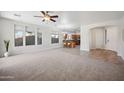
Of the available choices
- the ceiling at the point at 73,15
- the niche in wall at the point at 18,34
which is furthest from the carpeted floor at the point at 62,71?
the niche in wall at the point at 18,34

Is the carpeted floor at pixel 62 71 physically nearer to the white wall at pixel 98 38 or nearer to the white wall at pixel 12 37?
the white wall at pixel 12 37

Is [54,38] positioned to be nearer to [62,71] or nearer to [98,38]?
[98,38]

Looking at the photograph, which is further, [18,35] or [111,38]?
[111,38]

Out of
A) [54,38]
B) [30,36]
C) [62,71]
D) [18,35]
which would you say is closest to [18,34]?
[18,35]

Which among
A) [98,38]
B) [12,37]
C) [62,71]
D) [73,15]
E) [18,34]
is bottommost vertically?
[62,71]

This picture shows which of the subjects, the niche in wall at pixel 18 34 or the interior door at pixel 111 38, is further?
the interior door at pixel 111 38

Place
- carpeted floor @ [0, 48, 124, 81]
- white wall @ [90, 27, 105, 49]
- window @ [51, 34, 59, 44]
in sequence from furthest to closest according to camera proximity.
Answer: window @ [51, 34, 59, 44], white wall @ [90, 27, 105, 49], carpeted floor @ [0, 48, 124, 81]

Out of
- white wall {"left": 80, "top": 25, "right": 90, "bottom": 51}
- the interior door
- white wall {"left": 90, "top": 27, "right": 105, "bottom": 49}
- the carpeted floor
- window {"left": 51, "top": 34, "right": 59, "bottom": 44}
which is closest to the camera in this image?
the carpeted floor

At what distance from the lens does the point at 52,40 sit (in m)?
10.8

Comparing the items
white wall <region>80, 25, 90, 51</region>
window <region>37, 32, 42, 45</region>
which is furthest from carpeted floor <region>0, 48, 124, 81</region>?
window <region>37, 32, 42, 45</region>

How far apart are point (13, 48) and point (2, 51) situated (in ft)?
2.50

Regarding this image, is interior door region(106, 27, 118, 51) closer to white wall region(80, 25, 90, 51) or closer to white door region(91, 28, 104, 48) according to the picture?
white door region(91, 28, 104, 48)
